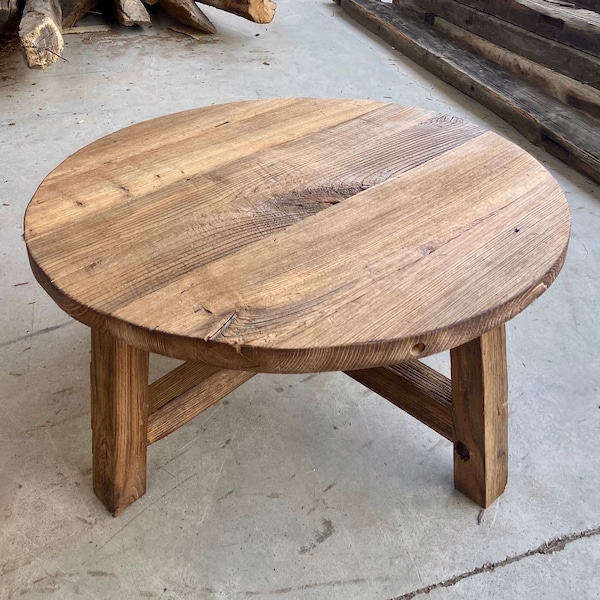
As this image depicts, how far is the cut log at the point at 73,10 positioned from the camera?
4.77 m

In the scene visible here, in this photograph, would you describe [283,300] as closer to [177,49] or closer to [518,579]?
[518,579]

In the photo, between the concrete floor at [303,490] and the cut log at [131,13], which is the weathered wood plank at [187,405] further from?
the cut log at [131,13]

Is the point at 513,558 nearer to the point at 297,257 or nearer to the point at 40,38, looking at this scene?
the point at 297,257

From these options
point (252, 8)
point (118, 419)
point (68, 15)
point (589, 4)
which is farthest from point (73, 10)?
point (118, 419)

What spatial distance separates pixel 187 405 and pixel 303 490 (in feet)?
1.27

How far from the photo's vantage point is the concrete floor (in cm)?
150

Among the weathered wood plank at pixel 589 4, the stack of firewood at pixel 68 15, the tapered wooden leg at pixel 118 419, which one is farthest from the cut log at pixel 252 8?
the tapered wooden leg at pixel 118 419

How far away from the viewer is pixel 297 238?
130 centimetres

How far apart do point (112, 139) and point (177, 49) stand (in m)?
3.42

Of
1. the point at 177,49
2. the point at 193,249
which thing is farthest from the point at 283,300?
the point at 177,49

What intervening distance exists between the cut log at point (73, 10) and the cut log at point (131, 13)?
0.84ft

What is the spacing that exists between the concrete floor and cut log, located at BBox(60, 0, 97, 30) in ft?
9.75

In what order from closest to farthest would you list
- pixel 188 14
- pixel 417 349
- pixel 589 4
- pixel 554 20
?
pixel 417 349, pixel 554 20, pixel 589 4, pixel 188 14

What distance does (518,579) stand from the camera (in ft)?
4.92
